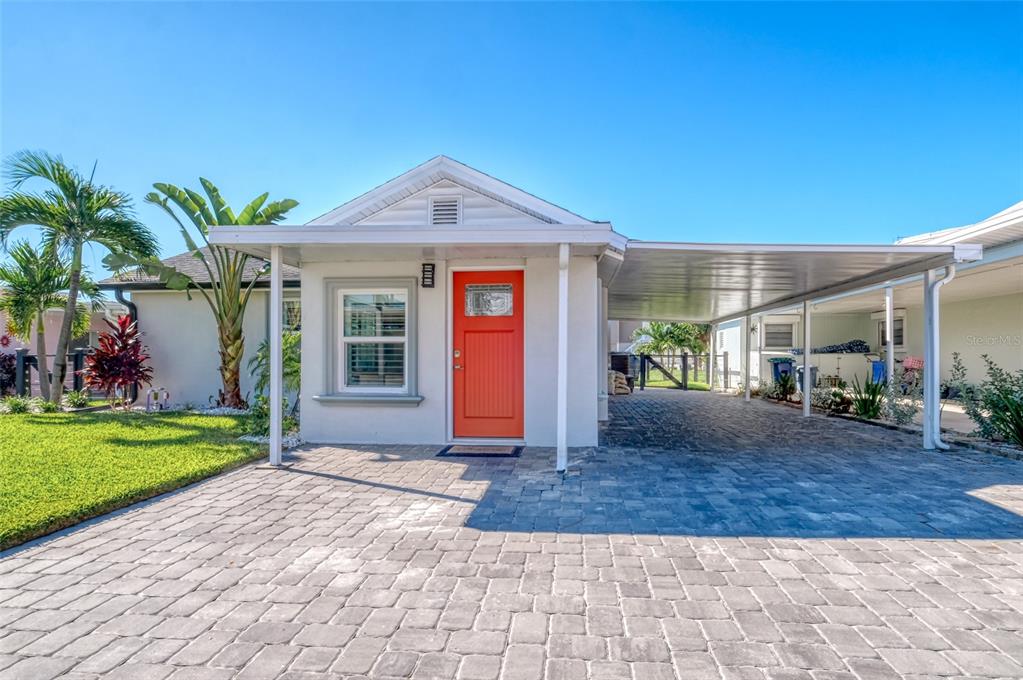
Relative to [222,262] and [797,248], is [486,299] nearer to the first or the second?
[797,248]

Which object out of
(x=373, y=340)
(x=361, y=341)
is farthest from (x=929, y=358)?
(x=361, y=341)

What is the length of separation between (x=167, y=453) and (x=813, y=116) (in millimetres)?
13253

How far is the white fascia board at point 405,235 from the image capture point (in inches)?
213

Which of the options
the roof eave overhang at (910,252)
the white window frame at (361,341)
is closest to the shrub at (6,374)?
the white window frame at (361,341)

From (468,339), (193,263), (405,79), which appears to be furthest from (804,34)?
(193,263)

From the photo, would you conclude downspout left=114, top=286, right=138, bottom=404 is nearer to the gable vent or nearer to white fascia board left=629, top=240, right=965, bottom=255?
the gable vent

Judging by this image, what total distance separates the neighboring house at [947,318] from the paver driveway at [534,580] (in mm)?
5141

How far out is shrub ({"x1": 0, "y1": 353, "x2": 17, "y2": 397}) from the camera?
1264cm

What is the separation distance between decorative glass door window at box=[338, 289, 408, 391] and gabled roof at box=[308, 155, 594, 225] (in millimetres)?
1271

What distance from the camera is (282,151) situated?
9844mm

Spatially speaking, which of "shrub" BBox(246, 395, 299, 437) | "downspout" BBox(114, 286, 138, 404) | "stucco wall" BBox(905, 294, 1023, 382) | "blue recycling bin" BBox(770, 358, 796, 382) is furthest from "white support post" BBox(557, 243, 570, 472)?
"stucco wall" BBox(905, 294, 1023, 382)

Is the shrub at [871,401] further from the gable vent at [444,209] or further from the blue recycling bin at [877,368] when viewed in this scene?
the gable vent at [444,209]

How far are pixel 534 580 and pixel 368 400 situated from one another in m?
4.61

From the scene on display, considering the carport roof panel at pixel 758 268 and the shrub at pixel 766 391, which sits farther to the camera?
the shrub at pixel 766 391
